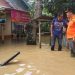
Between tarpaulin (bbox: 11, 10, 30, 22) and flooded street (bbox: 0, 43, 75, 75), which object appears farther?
tarpaulin (bbox: 11, 10, 30, 22)

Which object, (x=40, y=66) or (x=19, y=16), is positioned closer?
(x=40, y=66)

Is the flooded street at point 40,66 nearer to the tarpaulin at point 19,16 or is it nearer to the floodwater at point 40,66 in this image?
the floodwater at point 40,66

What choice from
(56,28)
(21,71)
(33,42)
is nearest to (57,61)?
(21,71)

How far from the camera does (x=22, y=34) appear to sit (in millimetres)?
29703

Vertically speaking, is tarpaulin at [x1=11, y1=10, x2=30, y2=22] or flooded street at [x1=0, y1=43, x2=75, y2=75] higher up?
tarpaulin at [x1=11, y1=10, x2=30, y2=22]

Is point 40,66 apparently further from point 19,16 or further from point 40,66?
point 19,16

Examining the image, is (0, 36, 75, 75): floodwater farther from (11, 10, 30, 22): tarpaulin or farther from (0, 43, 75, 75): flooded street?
(11, 10, 30, 22): tarpaulin

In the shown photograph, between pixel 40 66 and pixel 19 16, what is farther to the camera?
pixel 19 16

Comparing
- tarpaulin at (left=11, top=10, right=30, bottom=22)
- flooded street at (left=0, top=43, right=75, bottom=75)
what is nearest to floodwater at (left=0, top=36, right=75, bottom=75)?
flooded street at (left=0, top=43, right=75, bottom=75)

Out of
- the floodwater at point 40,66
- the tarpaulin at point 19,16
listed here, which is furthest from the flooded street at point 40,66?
the tarpaulin at point 19,16

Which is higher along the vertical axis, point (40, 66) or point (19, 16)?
point (19, 16)

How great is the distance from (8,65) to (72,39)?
3330 millimetres

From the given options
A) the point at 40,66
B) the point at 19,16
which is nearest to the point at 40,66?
the point at 40,66

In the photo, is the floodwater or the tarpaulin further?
the tarpaulin
